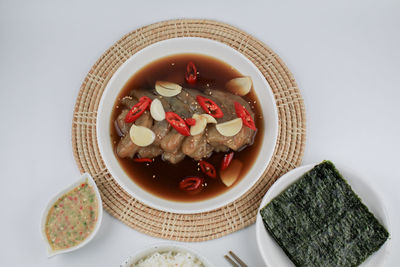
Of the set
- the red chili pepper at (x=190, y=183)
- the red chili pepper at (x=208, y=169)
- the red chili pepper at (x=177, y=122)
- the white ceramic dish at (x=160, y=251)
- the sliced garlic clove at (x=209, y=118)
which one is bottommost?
the white ceramic dish at (x=160, y=251)

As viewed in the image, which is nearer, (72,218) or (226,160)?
(72,218)

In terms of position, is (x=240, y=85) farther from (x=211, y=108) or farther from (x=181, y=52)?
(x=181, y=52)

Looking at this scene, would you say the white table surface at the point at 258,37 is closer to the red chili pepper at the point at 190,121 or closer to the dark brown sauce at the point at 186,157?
the dark brown sauce at the point at 186,157

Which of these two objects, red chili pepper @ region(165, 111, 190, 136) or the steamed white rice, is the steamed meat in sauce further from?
the steamed white rice

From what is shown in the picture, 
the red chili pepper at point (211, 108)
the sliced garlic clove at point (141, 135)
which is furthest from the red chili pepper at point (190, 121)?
the sliced garlic clove at point (141, 135)

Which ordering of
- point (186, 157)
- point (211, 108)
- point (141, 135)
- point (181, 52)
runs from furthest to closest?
point (181, 52) < point (186, 157) < point (211, 108) < point (141, 135)

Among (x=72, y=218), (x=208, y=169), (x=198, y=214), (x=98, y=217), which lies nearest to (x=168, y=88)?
(x=208, y=169)

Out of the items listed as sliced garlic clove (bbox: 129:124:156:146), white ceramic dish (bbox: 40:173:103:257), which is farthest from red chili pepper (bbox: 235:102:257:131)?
white ceramic dish (bbox: 40:173:103:257)

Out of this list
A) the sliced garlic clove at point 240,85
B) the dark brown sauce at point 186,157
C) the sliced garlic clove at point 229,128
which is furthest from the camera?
the sliced garlic clove at point 240,85
